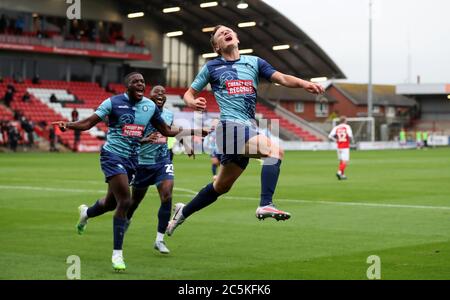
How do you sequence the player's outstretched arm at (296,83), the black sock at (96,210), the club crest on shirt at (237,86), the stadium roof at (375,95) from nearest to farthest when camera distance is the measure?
the player's outstretched arm at (296,83)
the club crest on shirt at (237,86)
the black sock at (96,210)
the stadium roof at (375,95)

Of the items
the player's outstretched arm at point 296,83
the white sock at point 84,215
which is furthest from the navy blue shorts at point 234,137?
the white sock at point 84,215

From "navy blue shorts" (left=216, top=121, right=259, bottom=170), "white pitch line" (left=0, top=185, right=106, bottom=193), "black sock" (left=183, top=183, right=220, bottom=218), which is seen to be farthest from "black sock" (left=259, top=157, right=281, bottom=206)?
"white pitch line" (left=0, top=185, right=106, bottom=193)

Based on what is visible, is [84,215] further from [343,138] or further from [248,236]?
[343,138]

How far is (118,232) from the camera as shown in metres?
11.2

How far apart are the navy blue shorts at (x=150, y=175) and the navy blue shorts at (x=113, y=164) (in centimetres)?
142

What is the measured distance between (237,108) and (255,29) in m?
61.0

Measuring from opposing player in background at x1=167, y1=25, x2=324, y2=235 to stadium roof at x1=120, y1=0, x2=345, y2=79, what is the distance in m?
53.7

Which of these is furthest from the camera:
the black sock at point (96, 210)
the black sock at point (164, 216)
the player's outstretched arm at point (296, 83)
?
the black sock at point (164, 216)

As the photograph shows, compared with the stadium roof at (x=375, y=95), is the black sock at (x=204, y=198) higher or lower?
lower

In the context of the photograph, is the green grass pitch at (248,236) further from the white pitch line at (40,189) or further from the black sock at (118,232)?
the black sock at (118,232)

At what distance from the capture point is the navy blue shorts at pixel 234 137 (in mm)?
11555

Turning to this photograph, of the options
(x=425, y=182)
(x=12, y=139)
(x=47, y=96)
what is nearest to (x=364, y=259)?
(x=425, y=182)

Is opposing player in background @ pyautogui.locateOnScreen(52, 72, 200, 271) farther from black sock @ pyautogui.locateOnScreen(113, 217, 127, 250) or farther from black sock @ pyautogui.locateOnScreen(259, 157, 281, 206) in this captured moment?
black sock @ pyautogui.locateOnScreen(259, 157, 281, 206)

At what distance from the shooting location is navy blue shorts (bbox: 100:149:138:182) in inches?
455
